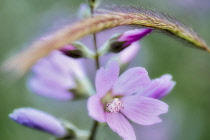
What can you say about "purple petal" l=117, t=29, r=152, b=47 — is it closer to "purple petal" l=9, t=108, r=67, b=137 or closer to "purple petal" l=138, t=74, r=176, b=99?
"purple petal" l=138, t=74, r=176, b=99

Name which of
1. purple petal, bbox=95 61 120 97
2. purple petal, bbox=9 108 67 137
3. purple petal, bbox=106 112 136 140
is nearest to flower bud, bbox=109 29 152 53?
purple petal, bbox=95 61 120 97

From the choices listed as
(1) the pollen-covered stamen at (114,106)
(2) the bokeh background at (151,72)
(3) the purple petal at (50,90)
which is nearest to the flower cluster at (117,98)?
(1) the pollen-covered stamen at (114,106)

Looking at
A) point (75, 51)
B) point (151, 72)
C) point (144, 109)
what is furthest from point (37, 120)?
point (151, 72)

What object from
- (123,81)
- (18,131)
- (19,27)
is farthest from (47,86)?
(19,27)

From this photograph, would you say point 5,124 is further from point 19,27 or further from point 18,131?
point 19,27

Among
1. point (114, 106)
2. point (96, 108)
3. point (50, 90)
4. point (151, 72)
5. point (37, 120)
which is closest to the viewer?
point (96, 108)

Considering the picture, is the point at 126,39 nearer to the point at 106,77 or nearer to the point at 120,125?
the point at 106,77

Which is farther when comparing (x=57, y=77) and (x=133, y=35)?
(x=57, y=77)

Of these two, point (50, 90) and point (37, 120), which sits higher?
point (50, 90)
